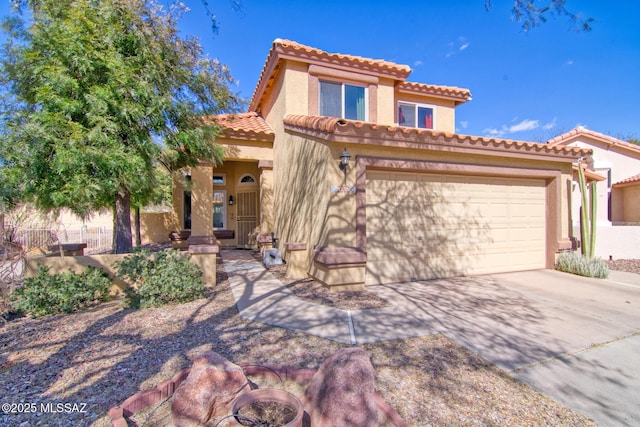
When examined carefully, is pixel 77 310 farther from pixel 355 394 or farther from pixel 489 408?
pixel 489 408

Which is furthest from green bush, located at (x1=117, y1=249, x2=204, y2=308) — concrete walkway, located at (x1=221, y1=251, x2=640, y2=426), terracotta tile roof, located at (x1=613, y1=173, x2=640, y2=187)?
terracotta tile roof, located at (x1=613, y1=173, x2=640, y2=187)

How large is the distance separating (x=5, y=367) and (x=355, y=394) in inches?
171

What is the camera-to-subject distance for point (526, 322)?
4.88 metres

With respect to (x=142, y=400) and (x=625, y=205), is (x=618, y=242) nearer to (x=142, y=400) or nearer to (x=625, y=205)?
(x=625, y=205)

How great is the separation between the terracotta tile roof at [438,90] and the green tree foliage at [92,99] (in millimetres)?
7903

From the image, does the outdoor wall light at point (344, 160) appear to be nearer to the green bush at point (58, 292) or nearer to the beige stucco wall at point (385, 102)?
the beige stucco wall at point (385, 102)

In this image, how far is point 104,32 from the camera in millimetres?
6348

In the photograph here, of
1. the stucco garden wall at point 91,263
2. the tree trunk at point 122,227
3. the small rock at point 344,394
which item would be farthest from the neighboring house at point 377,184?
the small rock at point 344,394

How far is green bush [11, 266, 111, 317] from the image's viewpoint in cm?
535

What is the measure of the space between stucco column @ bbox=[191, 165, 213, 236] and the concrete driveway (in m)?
5.96

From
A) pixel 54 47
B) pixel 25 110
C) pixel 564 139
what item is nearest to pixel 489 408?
pixel 54 47

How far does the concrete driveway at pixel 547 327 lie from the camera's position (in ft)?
10.4

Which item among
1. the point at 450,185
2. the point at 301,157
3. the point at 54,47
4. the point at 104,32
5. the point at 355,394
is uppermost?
the point at 104,32

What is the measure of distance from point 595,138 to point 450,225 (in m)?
14.7
